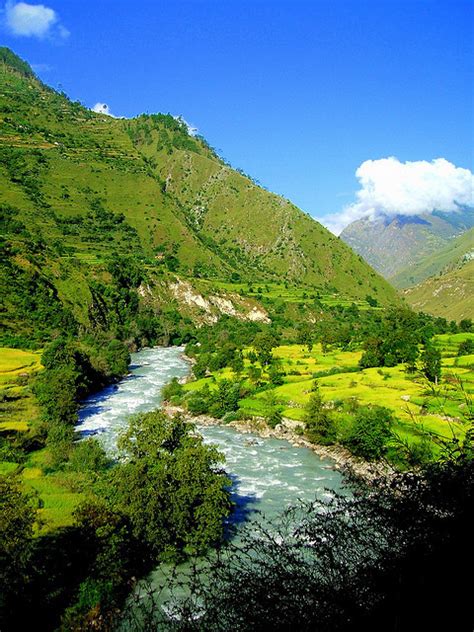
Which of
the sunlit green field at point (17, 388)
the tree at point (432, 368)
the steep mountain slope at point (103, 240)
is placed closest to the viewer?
the tree at point (432, 368)

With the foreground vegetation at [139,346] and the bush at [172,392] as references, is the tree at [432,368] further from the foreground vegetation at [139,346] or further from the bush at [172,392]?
the bush at [172,392]

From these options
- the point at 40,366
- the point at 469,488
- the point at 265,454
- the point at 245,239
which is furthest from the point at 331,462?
the point at 245,239

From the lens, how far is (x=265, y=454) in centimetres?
3844

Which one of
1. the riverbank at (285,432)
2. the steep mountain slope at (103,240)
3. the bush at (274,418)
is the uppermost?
the steep mountain slope at (103,240)

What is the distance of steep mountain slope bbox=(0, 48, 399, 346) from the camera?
89500mm

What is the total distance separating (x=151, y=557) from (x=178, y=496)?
307cm

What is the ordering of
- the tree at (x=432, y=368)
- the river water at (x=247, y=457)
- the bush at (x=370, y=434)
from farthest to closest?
1. the bush at (x=370, y=434)
2. the river water at (x=247, y=457)
3. the tree at (x=432, y=368)

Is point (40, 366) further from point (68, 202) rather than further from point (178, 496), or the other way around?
point (68, 202)

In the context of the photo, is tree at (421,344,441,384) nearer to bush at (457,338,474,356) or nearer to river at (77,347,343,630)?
river at (77,347,343,630)

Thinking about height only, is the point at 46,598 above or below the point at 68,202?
below

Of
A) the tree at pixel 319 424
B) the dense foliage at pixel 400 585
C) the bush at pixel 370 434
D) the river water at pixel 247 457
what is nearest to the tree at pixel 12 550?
the river water at pixel 247 457

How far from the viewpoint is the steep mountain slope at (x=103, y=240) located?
8950cm

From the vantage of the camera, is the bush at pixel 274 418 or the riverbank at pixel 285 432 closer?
the riverbank at pixel 285 432

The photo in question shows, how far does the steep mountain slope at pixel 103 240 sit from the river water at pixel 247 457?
24.6 metres
